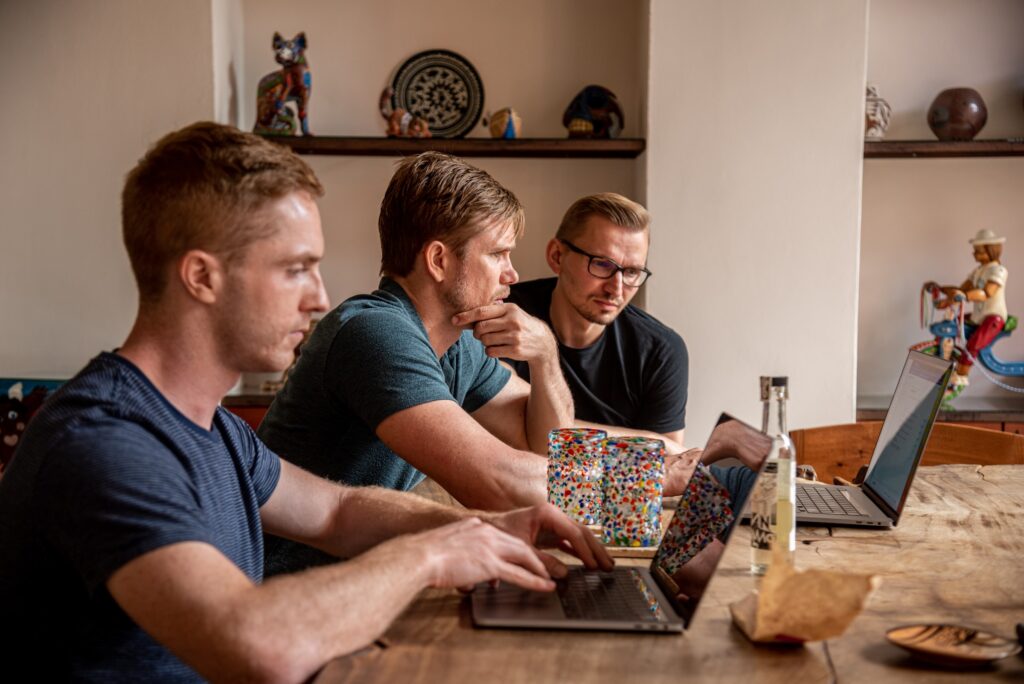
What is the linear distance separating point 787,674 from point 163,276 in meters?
0.83

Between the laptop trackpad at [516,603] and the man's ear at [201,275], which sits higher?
the man's ear at [201,275]

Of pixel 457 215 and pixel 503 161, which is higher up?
pixel 503 161

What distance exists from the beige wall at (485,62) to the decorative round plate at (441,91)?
0.17ft

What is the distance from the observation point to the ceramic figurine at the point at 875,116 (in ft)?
12.3

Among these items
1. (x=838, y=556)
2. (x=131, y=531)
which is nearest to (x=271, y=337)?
(x=131, y=531)

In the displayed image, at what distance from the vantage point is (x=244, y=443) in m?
1.39

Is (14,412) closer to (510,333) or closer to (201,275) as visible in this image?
(510,333)

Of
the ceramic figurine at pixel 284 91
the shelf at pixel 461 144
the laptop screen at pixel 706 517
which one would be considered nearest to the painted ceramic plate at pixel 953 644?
the laptop screen at pixel 706 517

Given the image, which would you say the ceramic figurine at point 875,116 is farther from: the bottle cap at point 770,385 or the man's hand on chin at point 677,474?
the bottle cap at point 770,385

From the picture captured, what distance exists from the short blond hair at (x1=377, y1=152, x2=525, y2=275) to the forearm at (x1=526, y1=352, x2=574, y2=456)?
390mm

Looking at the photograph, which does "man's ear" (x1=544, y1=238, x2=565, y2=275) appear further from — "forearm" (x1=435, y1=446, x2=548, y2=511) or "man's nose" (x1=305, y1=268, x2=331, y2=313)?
"man's nose" (x1=305, y1=268, x2=331, y2=313)

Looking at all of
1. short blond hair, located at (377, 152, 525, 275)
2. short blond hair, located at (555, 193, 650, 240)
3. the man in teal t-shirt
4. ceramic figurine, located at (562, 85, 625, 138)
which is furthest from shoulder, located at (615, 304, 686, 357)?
short blond hair, located at (377, 152, 525, 275)

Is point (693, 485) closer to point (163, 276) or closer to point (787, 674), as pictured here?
point (787, 674)

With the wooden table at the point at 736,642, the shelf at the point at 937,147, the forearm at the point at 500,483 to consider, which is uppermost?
the shelf at the point at 937,147
